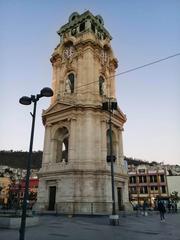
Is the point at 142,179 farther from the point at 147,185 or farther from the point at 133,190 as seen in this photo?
the point at 133,190

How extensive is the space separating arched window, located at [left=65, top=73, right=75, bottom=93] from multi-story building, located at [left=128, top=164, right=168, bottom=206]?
44649mm

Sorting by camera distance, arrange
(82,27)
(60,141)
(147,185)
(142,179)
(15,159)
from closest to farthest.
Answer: (60,141) → (82,27) → (147,185) → (142,179) → (15,159)

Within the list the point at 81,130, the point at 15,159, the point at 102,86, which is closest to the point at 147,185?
the point at 102,86

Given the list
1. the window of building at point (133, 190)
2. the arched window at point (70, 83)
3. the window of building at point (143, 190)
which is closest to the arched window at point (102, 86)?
the arched window at point (70, 83)

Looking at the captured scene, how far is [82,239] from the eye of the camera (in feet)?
32.0

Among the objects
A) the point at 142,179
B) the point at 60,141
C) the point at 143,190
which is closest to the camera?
the point at 60,141

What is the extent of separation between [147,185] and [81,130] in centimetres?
4689

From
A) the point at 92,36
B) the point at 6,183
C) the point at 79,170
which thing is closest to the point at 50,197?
the point at 79,170

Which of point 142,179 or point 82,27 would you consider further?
point 142,179

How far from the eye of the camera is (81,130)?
30609mm

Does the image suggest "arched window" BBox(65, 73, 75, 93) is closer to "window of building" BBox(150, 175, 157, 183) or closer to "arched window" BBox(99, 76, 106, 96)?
"arched window" BBox(99, 76, 106, 96)

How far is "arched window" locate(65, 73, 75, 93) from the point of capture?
35825 millimetres

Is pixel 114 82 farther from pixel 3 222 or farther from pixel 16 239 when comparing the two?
pixel 16 239

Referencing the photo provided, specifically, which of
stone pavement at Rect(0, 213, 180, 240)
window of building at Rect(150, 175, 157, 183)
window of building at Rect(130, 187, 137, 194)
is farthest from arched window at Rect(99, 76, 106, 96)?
window of building at Rect(130, 187, 137, 194)
